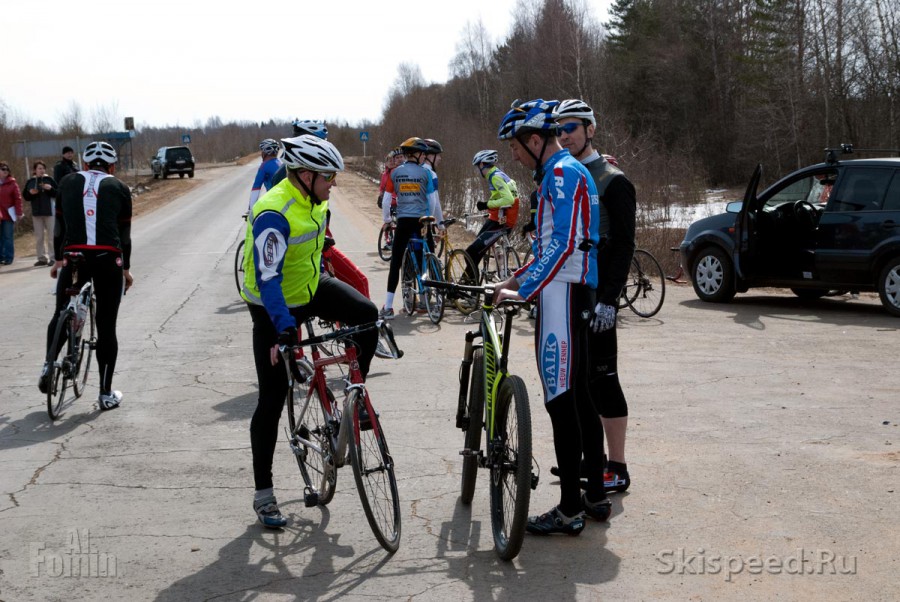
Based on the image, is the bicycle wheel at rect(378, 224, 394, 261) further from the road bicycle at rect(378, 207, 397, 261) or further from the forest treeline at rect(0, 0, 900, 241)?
the forest treeline at rect(0, 0, 900, 241)

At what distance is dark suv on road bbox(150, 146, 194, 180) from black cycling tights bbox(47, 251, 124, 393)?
5462cm

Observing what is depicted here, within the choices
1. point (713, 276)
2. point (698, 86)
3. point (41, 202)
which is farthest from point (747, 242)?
point (698, 86)

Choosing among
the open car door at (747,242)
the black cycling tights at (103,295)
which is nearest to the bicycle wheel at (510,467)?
the black cycling tights at (103,295)

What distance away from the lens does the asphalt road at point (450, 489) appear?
14.3 ft

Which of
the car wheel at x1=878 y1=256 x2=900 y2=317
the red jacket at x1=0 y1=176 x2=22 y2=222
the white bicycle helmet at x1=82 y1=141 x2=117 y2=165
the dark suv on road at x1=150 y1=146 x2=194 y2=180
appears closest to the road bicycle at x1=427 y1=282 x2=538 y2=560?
the white bicycle helmet at x1=82 y1=141 x2=117 y2=165

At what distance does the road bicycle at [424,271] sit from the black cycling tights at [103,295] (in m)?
4.60

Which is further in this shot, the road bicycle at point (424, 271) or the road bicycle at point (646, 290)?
the road bicycle at point (646, 290)

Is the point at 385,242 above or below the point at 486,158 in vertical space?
below

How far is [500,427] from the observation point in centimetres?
478

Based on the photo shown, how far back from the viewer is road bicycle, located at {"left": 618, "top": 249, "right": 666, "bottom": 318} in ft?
39.4

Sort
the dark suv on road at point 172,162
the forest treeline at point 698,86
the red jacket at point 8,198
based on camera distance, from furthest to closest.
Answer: the dark suv on road at point 172,162
the forest treeline at point 698,86
the red jacket at point 8,198

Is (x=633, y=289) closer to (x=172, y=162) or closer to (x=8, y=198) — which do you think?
(x=8, y=198)

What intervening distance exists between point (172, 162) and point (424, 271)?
52.2m

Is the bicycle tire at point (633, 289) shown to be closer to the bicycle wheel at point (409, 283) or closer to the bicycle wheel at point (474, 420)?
the bicycle wheel at point (409, 283)
